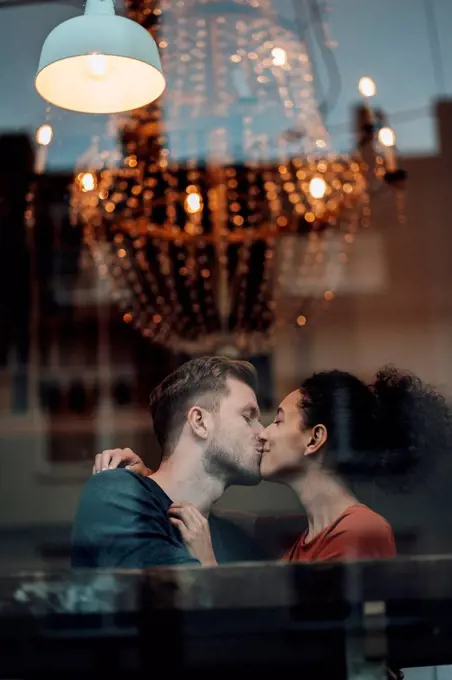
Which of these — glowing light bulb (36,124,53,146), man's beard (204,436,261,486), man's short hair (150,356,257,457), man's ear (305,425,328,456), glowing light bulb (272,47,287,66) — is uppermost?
glowing light bulb (272,47,287,66)

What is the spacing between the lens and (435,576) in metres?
1.47

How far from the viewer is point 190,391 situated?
5.91ft

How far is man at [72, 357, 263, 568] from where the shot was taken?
1592 millimetres

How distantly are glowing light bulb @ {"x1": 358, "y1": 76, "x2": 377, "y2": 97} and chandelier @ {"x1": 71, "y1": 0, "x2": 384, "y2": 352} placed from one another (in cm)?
31

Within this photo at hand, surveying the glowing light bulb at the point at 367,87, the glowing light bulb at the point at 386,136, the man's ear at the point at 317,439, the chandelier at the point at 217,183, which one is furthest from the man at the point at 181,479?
the glowing light bulb at the point at 367,87

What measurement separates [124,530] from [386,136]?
2879 mm

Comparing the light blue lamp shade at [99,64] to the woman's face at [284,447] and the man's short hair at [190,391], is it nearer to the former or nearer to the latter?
the man's short hair at [190,391]

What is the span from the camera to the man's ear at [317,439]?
1753 millimetres

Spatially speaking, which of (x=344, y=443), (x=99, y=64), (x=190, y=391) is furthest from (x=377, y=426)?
(x=99, y=64)

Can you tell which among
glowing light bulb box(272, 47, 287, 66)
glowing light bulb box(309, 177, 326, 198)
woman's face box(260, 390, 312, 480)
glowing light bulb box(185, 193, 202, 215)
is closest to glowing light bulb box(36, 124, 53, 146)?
glowing light bulb box(185, 193, 202, 215)

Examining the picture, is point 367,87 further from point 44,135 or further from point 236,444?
point 236,444

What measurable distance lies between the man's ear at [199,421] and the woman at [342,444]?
133mm

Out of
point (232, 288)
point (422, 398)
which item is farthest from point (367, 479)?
point (232, 288)

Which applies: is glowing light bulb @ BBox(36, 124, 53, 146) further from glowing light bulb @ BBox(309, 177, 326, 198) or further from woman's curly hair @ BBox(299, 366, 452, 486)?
woman's curly hair @ BBox(299, 366, 452, 486)
